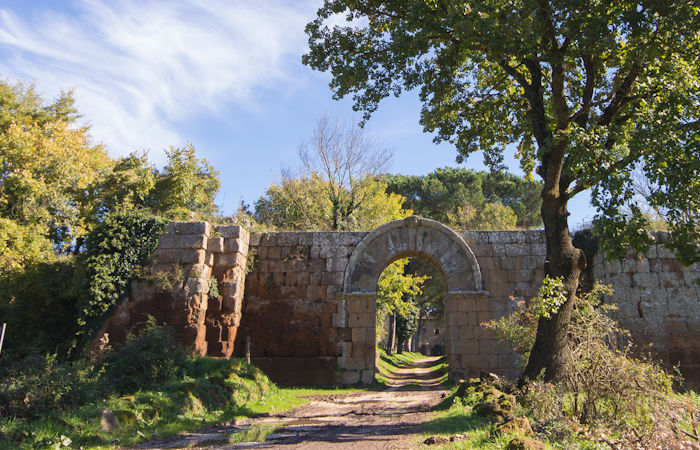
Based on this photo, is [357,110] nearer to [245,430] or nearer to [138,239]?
[245,430]

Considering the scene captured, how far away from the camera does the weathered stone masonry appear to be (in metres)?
12.5

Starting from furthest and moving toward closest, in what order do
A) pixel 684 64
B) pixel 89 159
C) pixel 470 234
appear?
1. pixel 89 159
2. pixel 470 234
3. pixel 684 64

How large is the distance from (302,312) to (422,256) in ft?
11.4

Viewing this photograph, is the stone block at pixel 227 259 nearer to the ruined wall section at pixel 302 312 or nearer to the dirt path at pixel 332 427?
the ruined wall section at pixel 302 312

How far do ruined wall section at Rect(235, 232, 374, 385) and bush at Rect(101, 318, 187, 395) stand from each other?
3270 mm

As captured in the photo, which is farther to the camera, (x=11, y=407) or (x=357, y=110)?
(x=357, y=110)

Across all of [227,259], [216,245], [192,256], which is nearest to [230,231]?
[216,245]

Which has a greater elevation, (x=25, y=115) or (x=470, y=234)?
(x=25, y=115)

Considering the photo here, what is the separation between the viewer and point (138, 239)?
13062mm

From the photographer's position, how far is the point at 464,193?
3359cm

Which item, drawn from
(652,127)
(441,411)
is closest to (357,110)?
(652,127)

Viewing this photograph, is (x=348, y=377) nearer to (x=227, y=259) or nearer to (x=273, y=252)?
(x=273, y=252)

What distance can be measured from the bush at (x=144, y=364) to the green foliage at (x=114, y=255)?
256 centimetres

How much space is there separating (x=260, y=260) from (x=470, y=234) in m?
5.62
